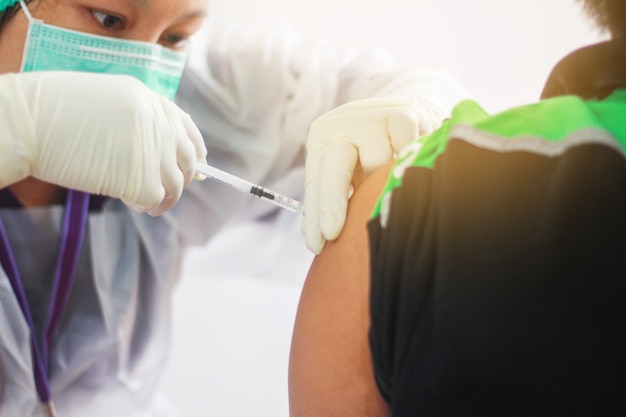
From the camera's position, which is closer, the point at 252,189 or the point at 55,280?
the point at 252,189

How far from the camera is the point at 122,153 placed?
38.6 inches

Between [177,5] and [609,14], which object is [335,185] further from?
[177,5]

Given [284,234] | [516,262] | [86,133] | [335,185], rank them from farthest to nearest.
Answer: [284,234], [86,133], [335,185], [516,262]

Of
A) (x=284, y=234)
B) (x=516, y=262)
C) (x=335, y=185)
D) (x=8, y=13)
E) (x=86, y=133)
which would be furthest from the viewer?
(x=284, y=234)

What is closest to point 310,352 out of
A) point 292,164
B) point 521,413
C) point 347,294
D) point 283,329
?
point 347,294

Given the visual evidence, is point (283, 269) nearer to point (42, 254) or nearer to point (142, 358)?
point (142, 358)

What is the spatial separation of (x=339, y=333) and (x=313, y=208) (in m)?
0.22

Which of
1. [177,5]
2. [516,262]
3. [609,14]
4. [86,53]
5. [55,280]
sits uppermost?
[609,14]

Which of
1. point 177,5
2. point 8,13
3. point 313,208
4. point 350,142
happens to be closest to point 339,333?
point 313,208

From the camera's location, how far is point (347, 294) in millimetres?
672

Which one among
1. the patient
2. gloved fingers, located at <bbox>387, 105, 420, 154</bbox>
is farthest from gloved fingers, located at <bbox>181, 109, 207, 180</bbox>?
the patient

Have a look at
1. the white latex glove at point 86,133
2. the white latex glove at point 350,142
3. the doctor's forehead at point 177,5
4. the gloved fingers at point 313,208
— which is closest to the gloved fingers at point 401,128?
the white latex glove at point 350,142

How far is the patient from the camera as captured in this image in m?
0.48

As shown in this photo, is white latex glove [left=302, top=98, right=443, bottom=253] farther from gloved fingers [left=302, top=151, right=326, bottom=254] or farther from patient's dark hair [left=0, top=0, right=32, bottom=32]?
patient's dark hair [left=0, top=0, right=32, bottom=32]
